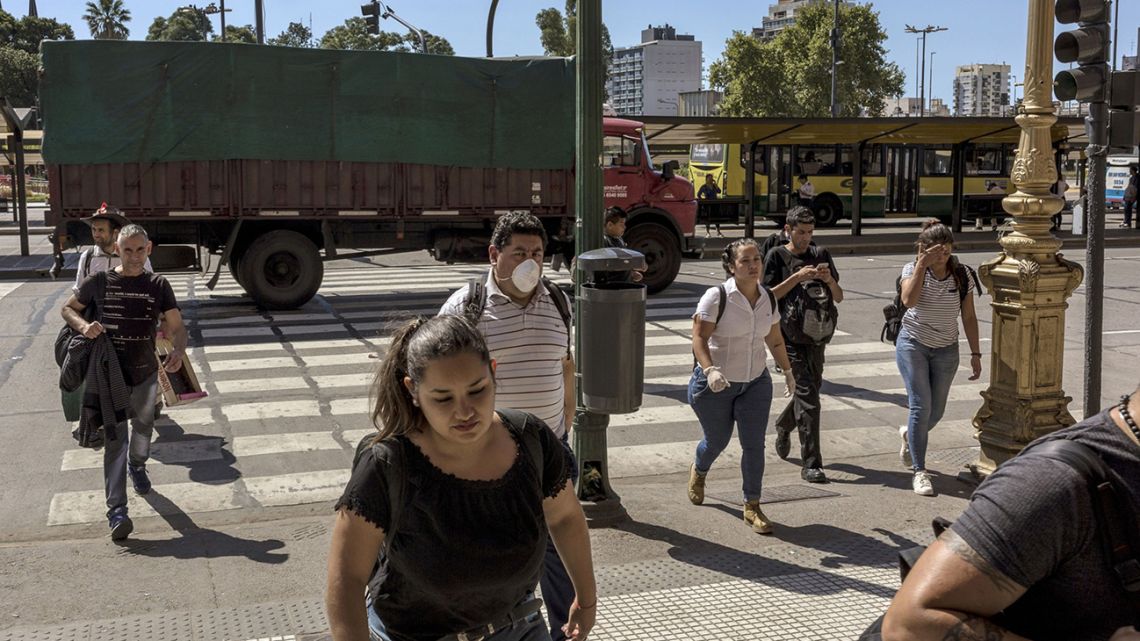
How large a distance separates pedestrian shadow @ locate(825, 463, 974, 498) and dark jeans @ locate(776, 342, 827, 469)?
332 millimetres

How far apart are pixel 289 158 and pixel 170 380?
9233mm

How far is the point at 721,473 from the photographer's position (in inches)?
329

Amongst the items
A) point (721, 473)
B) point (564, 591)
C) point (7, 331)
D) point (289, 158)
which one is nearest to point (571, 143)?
point (289, 158)

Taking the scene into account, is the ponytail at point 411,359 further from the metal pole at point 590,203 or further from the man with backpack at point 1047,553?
the metal pole at point 590,203

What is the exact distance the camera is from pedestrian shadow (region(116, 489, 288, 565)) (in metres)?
6.42

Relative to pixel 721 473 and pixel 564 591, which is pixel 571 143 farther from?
pixel 564 591

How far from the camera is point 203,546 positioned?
21.7 feet

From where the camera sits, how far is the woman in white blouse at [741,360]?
6.68 meters

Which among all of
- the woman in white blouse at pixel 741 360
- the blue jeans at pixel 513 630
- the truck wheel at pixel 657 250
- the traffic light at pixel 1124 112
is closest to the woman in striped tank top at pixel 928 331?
the traffic light at pixel 1124 112

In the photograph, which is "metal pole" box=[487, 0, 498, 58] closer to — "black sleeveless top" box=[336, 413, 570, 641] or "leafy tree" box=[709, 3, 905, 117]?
"black sleeveless top" box=[336, 413, 570, 641]

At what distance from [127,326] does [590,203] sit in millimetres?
2764

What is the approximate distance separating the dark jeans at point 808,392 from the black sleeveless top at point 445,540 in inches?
201

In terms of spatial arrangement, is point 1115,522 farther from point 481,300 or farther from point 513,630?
point 481,300

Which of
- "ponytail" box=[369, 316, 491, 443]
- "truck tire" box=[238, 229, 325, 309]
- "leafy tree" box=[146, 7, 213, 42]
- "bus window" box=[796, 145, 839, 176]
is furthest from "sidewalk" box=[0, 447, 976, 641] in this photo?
"leafy tree" box=[146, 7, 213, 42]
